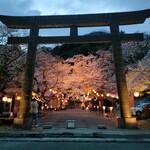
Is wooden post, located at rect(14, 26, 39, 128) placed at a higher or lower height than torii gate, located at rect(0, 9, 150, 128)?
lower

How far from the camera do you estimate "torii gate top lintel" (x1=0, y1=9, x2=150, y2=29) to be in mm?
15195

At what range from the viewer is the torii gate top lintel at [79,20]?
49.9ft

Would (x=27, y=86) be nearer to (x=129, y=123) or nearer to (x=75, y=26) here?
(x=75, y=26)

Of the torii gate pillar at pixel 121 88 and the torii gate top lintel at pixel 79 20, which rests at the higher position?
the torii gate top lintel at pixel 79 20

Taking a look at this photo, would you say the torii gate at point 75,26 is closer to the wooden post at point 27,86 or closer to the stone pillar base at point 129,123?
the wooden post at point 27,86

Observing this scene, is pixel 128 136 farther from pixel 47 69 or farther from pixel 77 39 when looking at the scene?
pixel 47 69

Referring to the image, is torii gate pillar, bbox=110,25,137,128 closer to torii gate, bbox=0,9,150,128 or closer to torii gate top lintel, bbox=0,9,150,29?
torii gate, bbox=0,9,150,128

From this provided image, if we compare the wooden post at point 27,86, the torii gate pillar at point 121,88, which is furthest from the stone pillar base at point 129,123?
the wooden post at point 27,86

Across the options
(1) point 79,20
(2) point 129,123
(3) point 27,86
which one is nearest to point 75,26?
(1) point 79,20

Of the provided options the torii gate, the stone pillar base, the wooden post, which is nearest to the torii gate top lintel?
the torii gate

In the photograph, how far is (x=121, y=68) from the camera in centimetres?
1452

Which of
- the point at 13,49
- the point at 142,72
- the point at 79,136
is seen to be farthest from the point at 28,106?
the point at 142,72

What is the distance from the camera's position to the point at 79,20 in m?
15.4

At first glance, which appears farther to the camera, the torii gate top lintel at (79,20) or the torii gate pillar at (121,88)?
the torii gate top lintel at (79,20)
